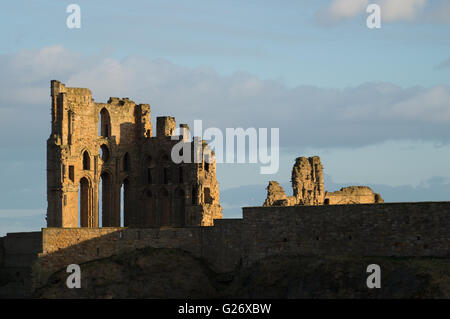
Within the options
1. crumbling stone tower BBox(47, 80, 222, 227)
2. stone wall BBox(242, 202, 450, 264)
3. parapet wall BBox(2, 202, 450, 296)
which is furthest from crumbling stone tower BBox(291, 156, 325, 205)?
stone wall BBox(242, 202, 450, 264)

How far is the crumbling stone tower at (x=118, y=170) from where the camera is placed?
7062 cm

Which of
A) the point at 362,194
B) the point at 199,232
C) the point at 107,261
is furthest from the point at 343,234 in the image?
Result: the point at 362,194

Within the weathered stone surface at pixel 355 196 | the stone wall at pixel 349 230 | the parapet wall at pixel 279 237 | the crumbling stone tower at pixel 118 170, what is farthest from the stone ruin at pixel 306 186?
the stone wall at pixel 349 230

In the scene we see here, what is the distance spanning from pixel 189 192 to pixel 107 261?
444 inches

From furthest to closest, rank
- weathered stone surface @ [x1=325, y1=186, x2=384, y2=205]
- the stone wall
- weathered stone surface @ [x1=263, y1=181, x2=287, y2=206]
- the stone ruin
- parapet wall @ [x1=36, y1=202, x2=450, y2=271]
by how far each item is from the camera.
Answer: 1. weathered stone surface @ [x1=325, y1=186, x2=384, y2=205]
2. the stone ruin
3. weathered stone surface @ [x1=263, y1=181, x2=287, y2=206]
4. parapet wall @ [x1=36, y1=202, x2=450, y2=271]
5. the stone wall

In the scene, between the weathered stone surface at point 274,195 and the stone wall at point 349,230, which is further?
the weathered stone surface at point 274,195

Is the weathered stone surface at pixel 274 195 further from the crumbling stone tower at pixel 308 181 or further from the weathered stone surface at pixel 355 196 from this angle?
the weathered stone surface at pixel 355 196

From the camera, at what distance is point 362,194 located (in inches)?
3418

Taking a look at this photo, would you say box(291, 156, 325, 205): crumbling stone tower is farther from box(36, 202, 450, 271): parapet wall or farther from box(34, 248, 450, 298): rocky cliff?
box(34, 248, 450, 298): rocky cliff

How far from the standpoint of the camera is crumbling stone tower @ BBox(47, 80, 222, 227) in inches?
2781

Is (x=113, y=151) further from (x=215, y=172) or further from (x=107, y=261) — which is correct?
(x=107, y=261)

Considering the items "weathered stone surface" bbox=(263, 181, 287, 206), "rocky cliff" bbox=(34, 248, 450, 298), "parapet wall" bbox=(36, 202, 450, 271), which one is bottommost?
"rocky cliff" bbox=(34, 248, 450, 298)

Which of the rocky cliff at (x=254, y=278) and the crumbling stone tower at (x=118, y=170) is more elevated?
the crumbling stone tower at (x=118, y=170)
